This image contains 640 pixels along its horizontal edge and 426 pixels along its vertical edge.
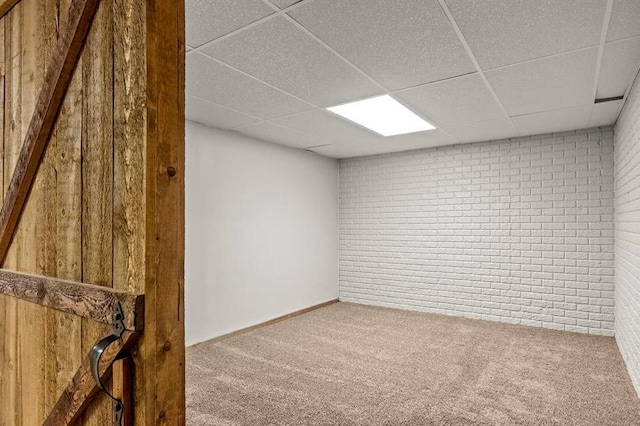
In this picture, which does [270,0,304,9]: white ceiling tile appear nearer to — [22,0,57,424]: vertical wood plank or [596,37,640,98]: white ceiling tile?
[22,0,57,424]: vertical wood plank

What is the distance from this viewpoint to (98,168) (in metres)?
1.18

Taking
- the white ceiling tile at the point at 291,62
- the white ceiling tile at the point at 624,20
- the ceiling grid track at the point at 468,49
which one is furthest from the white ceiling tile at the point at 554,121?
the white ceiling tile at the point at 291,62

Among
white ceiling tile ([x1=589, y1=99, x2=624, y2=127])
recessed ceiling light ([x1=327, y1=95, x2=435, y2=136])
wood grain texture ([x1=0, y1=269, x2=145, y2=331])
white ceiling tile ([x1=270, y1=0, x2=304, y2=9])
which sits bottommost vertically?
wood grain texture ([x1=0, y1=269, x2=145, y2=331])

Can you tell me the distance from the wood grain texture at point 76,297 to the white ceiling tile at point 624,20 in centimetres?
240

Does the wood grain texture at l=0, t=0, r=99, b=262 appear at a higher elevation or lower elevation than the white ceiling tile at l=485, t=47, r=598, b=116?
lower

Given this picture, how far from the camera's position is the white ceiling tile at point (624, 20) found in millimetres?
1764

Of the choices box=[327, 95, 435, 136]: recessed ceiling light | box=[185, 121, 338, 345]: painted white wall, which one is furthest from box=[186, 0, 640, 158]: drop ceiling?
box=[185, 121, 338, 345]: painted white wall

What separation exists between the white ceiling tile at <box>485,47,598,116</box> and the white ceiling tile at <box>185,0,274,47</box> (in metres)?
1.69

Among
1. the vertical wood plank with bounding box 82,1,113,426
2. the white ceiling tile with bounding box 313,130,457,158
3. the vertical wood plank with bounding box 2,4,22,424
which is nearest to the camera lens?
the vertical wood plank with bounding box 82,1,113,426

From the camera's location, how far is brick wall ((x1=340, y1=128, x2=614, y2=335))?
13.8ft

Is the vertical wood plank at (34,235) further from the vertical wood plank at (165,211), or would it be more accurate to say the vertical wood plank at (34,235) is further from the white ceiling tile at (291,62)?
the white ceiling tile at (291,62)

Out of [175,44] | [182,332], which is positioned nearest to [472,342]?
[182,332]

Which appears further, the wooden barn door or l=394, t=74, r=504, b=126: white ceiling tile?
l=394, t=74, r=504, b=126: white ceiling tile

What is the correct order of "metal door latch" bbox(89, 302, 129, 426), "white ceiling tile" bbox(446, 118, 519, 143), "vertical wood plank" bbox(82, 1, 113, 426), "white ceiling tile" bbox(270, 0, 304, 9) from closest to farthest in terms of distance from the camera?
"metal door latch" bbox(89, 302, 129, 426) < "vertical wood plank" bbox(82, 1, 113, 426) < "white ceiling tile" bbox(270, 0, 304, 9) < "white ceiling tile" bbox(446, 118, 519, 143)
